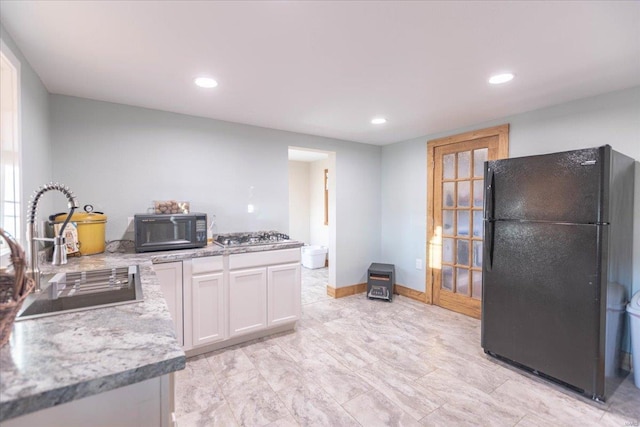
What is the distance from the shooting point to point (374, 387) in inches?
82.3

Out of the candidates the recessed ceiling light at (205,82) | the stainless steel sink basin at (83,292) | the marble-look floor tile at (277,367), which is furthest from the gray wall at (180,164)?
the marble-look floor tile at (277,367)

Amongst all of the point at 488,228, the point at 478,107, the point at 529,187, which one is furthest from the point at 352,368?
the point at 478,107

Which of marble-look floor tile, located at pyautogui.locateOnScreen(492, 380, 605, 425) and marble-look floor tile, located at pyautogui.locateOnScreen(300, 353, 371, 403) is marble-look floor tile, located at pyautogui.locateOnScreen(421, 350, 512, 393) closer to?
marble-look floor tile, located at pyautogui.locateOnScreen(492, 380, 605, 425)

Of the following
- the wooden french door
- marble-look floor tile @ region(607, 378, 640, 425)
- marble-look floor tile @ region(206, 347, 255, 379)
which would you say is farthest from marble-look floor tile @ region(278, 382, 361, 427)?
the wooden french door

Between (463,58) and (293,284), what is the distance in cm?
232

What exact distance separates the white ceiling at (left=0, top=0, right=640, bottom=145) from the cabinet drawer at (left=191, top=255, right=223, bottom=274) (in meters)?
1.36

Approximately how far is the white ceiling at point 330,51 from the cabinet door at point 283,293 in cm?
155

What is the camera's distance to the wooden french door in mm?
3268

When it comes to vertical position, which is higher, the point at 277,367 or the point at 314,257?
the point at 314,257

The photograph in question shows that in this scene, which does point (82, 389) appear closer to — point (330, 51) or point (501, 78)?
point (330, 51)

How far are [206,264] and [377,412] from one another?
167 centimetres

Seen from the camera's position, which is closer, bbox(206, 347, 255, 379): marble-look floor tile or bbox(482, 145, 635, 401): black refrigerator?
bbox(482, 145, 635, 401): black refrigerator

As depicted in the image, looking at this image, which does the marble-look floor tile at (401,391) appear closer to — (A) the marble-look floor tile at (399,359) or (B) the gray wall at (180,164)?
(A) the marble-look floor tile at (399,359)

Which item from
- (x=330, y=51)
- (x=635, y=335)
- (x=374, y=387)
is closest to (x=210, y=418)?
(x=374, y=387)
